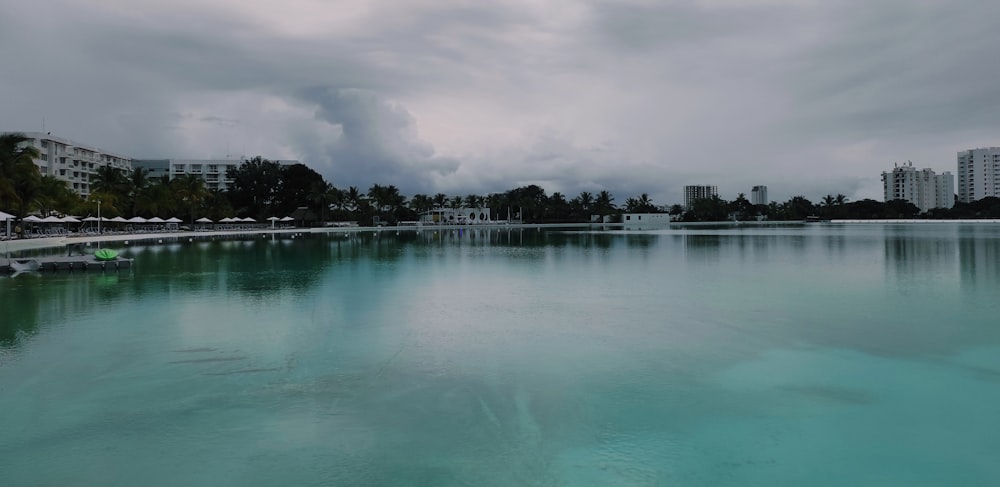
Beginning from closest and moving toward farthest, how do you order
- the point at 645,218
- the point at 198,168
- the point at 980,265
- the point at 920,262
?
the point at 980,265, the point at 920,262, the point at 198,168, the point at 645,218

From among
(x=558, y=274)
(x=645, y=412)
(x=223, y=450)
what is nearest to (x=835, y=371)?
(x=645, y=412)

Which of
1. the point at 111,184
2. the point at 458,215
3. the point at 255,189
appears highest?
the point at 255,189

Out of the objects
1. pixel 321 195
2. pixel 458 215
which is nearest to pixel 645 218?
pixel 458 215

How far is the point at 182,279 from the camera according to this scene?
18.5m

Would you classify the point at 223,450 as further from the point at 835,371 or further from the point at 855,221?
the point at 855,221

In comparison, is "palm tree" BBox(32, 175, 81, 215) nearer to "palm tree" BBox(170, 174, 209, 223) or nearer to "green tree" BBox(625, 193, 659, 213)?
"palm tree" BBox(170, 174, 209, 223)

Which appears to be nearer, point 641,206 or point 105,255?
point 105,255

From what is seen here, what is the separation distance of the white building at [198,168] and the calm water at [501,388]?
90214 mm

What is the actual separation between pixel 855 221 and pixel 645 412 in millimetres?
119985

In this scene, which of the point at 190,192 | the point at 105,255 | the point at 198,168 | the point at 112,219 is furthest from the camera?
the point at 198,168

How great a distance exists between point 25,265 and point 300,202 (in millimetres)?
63076

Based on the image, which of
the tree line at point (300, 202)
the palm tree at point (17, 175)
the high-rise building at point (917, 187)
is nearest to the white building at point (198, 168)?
the tree line at point (300, 202)

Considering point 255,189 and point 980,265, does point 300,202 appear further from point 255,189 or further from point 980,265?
point 980,265

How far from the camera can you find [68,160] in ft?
231
